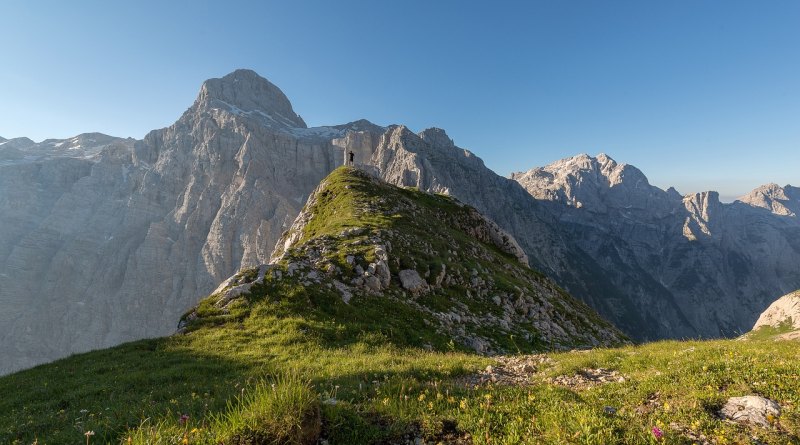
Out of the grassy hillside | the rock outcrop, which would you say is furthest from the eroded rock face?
the grassy hillside

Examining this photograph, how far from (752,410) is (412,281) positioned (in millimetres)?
21649

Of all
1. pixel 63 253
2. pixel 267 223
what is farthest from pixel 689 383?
pixel 63 253

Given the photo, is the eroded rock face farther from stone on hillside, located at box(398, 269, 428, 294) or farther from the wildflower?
the wildflower

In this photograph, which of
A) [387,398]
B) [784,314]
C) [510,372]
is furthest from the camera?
[784,314]

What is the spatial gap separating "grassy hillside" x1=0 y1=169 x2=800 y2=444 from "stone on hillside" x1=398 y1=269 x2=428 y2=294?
317 mm

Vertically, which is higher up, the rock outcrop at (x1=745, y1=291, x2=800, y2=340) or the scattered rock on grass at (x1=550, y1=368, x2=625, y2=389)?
the scattered rock on grass at (x1=550, y1=368, x2=625, y2=389)

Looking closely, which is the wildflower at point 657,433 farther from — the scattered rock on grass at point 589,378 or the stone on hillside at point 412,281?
the stone on hillside at point 412,281

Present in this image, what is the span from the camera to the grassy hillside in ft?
20.2

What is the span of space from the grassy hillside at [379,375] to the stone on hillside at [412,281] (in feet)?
1.04

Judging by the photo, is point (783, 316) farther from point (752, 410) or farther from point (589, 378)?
point (752, 410)

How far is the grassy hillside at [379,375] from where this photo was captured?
20.2 feet

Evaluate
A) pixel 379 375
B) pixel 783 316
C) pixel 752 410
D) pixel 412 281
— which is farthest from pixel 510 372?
pixel 783 316

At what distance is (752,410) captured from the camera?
664 cm

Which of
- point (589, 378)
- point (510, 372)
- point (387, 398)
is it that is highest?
point (387, 398)
